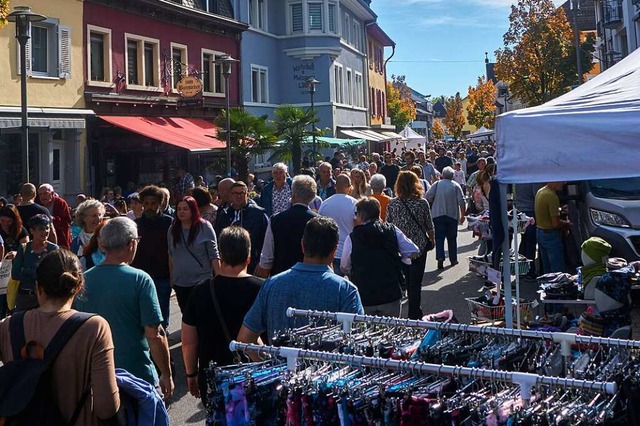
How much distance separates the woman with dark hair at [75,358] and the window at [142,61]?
2047 centimetres

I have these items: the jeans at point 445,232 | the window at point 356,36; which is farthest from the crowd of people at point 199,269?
the window at point 356,36

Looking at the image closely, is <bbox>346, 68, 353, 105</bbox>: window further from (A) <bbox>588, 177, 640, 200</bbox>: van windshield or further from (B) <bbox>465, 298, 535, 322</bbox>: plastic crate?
(B) <bbox>465, 298, 535, 322</bbox>: plastic crate

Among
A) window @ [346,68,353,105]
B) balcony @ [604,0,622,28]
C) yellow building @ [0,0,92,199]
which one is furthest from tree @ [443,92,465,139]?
yellow building @ [0,0,92,199]

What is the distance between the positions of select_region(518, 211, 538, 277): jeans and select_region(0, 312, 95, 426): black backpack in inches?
361

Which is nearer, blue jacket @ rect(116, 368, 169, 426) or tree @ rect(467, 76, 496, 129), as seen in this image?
blue jacket @ rect(116, 368, 169, 426)

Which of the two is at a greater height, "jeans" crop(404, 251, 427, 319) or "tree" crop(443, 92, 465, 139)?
"tree" crop(443, 92, 465, 139)

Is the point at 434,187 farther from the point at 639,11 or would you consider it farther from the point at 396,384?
the point at 639,11

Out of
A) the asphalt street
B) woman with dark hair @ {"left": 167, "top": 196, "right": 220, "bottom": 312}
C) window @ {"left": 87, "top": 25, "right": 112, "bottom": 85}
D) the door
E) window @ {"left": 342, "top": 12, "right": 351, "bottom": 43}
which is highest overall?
window @ {"left": 342, "top": 12, "right": 351, "bottom": 43}

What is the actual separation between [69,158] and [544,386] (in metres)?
19.2

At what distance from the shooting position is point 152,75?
24.2 meters

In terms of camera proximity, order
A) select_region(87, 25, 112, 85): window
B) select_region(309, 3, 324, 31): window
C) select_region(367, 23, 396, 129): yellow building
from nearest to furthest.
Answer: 1. select_region(87, 25, 112, 85): window
2. select_region(309, 3, 324, 31): window
3. select_region(367, 23, 396, 129): yellow building

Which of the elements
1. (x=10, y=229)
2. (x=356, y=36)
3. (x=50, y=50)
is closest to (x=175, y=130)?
(x=50, y=50)

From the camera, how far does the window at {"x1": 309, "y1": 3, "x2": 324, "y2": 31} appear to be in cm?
3447

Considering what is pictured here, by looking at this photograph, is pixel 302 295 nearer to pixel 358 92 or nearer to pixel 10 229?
pixel 10 229
